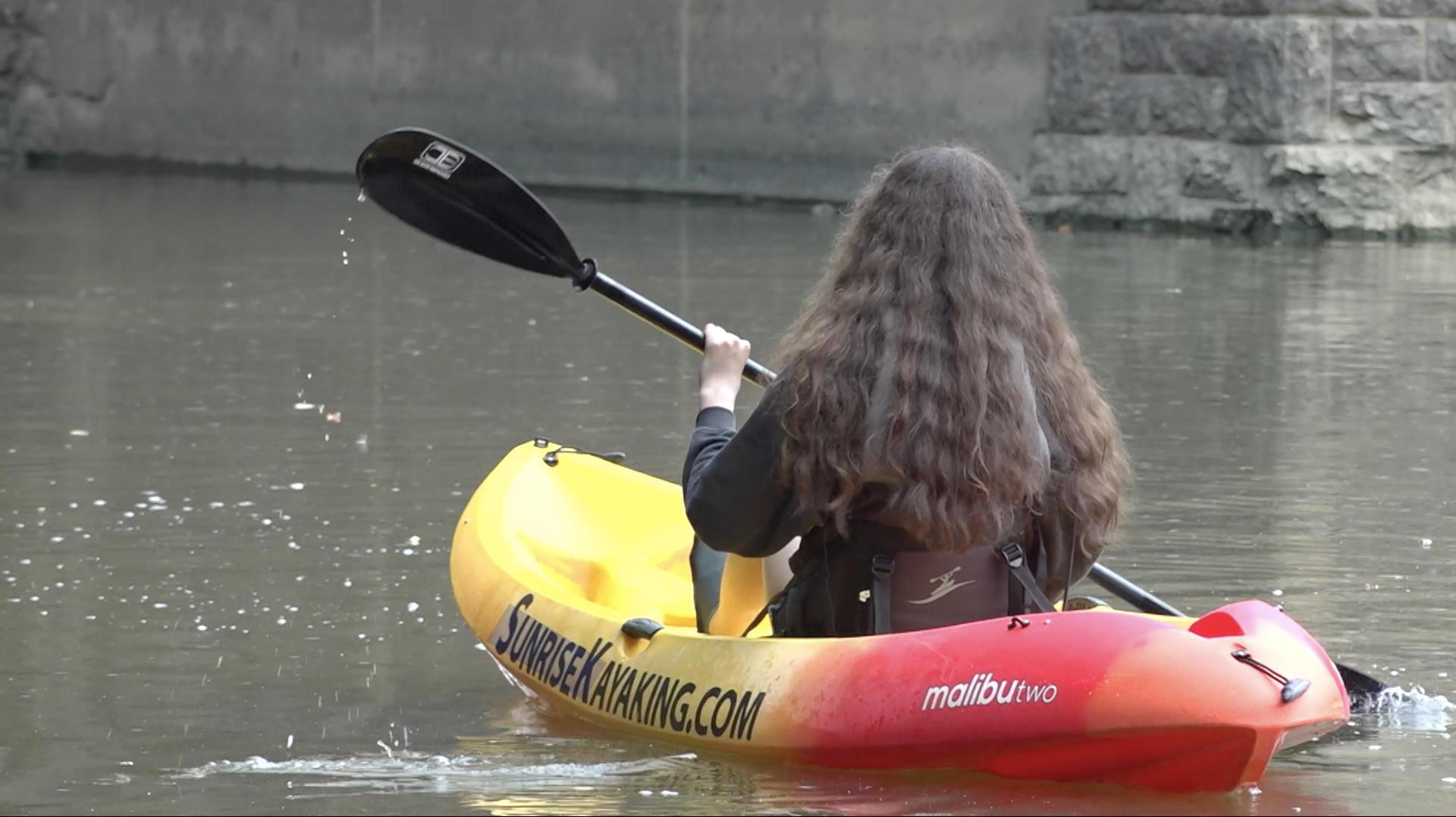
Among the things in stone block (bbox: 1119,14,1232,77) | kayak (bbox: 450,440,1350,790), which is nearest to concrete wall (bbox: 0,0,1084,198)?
stone block (bbox: 1119,14,1232,77)

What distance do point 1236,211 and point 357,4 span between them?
6.71m

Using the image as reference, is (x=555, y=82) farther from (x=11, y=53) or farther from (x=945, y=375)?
(x=945, y=375)

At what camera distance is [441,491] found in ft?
20.0

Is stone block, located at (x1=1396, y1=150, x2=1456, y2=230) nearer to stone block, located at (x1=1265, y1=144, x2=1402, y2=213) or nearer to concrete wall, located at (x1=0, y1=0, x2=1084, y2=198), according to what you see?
stone block, located at (x1=1265, y1=144, x2=1402, y2=213)

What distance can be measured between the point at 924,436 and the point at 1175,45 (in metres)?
10.4

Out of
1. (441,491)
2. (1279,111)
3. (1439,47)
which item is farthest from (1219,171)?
(441,491)

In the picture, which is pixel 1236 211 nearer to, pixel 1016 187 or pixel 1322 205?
pixel 1322 205

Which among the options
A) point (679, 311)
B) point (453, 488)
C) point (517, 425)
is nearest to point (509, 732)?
point (453, 488)

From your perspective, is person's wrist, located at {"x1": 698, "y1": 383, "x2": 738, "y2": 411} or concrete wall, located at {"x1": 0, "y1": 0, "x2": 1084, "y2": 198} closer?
person's wrist, located at {"x1": 698, "y1": 383, "x2": 738, "y2": 411}

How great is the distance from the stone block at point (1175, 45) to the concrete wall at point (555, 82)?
503mm

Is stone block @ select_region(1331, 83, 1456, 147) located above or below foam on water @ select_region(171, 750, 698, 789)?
below

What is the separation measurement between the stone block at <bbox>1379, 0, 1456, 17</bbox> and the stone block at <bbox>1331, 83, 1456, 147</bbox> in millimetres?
384

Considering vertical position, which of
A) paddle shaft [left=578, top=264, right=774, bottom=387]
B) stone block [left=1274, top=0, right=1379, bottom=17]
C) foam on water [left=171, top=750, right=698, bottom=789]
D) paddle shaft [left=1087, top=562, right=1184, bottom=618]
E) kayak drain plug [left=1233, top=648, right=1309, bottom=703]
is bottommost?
foam on water [left=171, top=750, right=698, bottom=789]

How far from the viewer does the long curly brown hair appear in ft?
11.5
